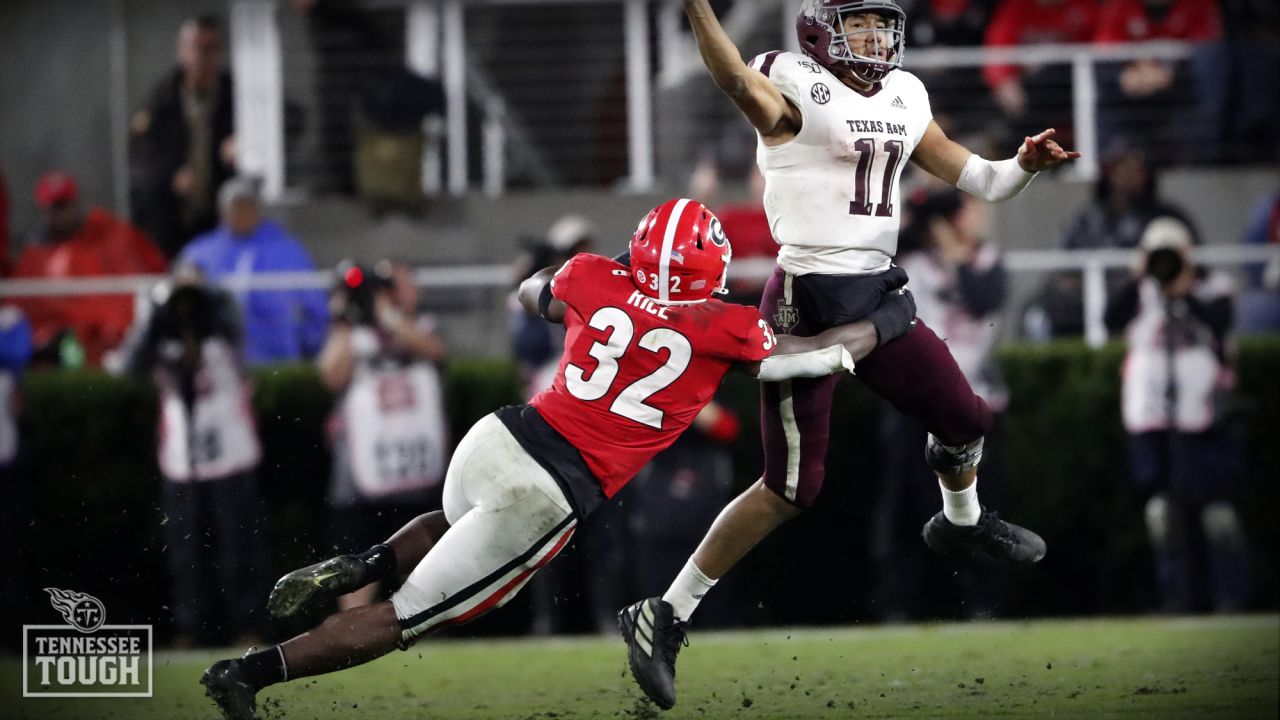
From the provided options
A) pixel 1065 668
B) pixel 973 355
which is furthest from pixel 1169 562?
pixel 1065 668

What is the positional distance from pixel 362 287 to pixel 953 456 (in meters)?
3.93

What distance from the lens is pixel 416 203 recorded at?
12617 millimetres

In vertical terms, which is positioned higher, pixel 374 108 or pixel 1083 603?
pixel 374 108

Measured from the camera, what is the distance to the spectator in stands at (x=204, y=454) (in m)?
10.4

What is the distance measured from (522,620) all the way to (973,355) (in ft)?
10.1

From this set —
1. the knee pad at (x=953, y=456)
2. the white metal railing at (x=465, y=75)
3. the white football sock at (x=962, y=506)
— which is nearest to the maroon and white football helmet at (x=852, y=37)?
the knee pad at (x=953, y=456)

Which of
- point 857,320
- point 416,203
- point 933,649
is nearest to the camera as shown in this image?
point 857,320

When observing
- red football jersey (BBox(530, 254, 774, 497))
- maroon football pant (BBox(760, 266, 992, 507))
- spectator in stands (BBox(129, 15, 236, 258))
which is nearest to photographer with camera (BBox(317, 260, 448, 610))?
spectator in stands (BBox(129, 15, 236, 258))

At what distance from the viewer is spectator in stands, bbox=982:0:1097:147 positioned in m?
12.9

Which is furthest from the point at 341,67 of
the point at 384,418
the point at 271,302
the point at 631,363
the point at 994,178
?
the point at 631,363

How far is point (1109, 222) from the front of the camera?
39.4ft

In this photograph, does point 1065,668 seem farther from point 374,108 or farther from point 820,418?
point 374,108

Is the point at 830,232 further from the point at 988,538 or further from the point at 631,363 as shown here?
the point at 988,538

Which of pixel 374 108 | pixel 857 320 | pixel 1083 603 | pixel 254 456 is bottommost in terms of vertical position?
pixel 1083 603
